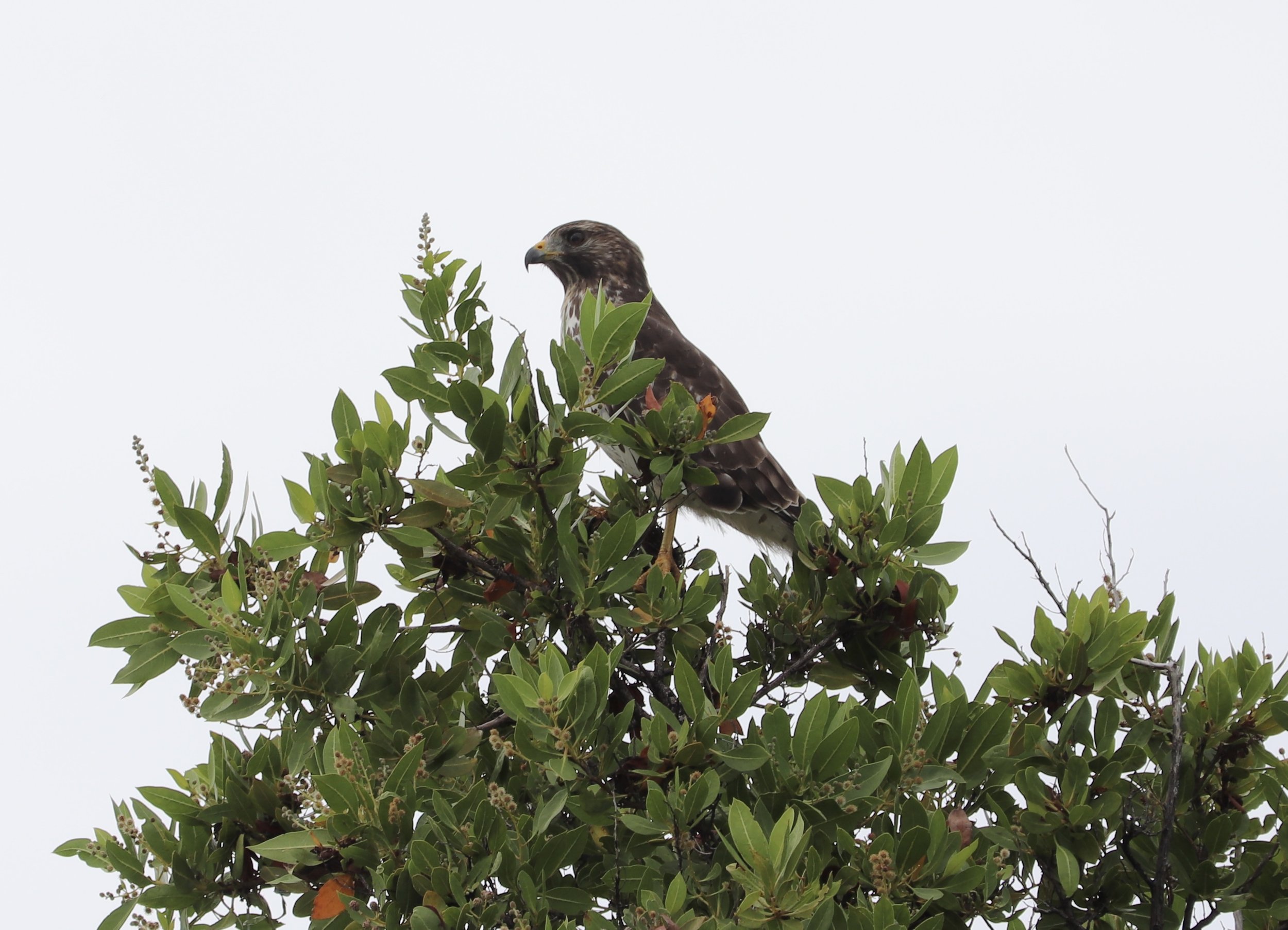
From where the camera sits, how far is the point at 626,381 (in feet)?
9.64

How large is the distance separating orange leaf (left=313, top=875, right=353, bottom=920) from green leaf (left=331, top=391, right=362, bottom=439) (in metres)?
1.02

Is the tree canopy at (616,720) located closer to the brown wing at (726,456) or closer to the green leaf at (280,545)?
the green leaf at (280,545)

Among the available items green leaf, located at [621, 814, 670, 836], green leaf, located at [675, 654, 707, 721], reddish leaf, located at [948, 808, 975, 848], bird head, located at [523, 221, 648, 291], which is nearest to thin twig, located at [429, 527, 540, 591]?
green leaf, located at [675, 654, 707, 721]

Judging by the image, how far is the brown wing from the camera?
5230 mm

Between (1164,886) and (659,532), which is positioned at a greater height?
(659,532)

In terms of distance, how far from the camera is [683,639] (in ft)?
10.7

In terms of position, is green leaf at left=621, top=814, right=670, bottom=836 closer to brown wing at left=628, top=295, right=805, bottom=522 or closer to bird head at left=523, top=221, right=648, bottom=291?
brown wing at left=628, top=295, right=805, bottom=522

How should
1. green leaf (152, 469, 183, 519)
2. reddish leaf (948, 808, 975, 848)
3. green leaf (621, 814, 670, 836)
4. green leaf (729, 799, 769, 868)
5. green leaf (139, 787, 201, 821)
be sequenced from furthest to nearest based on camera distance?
1. green leaf (152, 469, 183, 519)
2. green leaf (139, 787, 201, 821)
3. reddish leaf (948, 808, 975, 848)
4. green leaf (621, 814, 670, 836)
5. green leaf (729, 799, 769, 868)

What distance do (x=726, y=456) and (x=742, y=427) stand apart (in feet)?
7.13

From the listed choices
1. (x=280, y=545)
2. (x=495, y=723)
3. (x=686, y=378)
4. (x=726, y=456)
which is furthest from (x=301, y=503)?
(x=686, y=378)

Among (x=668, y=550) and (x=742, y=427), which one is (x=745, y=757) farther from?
(x=668, y=550)

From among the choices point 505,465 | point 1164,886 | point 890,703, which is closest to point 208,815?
point 505,465

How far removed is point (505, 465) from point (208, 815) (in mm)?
1066

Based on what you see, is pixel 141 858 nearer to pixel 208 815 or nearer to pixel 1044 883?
pixel 208 815
